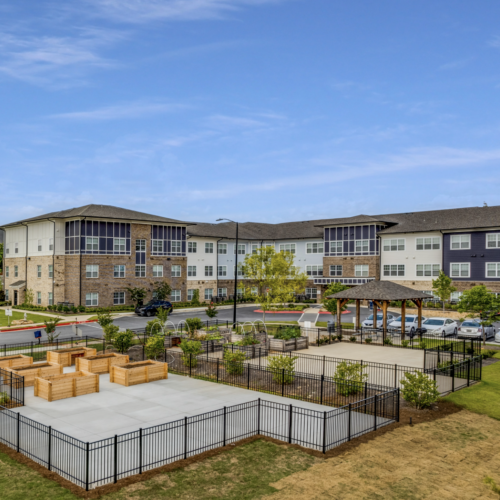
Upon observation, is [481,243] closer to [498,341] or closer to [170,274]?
[498,341]

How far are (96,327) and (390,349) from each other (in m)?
23.9

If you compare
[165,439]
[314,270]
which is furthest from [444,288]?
[165,439]

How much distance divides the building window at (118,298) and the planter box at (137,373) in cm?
3508

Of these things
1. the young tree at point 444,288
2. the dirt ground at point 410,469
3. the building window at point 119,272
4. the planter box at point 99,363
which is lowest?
the dirt ground at point 410,469

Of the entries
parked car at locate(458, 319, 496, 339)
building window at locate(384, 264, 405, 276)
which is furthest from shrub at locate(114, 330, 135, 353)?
building window at locate(384, 264, 405, 276)

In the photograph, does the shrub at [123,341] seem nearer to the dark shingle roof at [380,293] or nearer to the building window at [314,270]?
the dark shingle roof at [380,293]

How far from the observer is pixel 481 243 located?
55.1 meters

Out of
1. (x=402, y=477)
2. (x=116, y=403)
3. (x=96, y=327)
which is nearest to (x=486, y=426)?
(x=402, y=477)

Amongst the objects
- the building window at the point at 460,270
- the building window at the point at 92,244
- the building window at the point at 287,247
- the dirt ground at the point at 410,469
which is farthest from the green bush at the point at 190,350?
the building window at the point at 287,247

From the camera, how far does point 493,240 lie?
54.3m

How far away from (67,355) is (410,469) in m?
18.8

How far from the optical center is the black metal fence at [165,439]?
40.6 ft

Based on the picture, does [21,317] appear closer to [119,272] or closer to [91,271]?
[91,271]

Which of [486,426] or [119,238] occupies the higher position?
[119,238]
